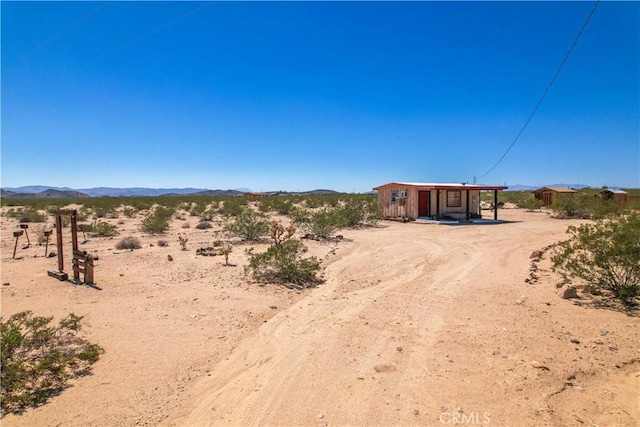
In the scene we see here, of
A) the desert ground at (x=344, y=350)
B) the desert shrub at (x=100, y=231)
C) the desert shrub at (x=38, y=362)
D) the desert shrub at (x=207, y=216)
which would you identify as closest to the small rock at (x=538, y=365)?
the desert ground at (x=344, y=350)

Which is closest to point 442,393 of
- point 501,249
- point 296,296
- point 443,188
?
point 296,296

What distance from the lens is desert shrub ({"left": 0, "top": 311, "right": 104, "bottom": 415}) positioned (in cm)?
401

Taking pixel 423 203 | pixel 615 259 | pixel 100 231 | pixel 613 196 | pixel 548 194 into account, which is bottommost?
pixel 100 231

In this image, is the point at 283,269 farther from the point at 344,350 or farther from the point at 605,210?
the point at 605,210

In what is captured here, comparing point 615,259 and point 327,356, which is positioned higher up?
point 615,259

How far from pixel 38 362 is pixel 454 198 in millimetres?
24030

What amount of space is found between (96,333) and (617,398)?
6.76 metres

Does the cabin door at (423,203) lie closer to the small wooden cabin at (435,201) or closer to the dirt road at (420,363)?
the small wooden cabin at (435,201)

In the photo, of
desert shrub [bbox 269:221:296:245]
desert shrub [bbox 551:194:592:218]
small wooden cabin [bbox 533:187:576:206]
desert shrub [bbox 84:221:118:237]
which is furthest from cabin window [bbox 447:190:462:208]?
desert shrub [bbox 84:221:118:237]

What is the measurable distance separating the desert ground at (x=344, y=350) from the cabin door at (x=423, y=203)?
14.8 meters

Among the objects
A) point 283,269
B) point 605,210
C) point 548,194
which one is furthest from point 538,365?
point 548,194

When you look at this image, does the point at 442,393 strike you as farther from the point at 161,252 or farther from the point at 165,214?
the point at 165,214

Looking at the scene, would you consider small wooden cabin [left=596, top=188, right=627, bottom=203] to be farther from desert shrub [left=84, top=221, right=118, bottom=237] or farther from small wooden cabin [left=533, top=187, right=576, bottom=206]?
desert shrub [left=84, top=221, right=118, bottom=237]

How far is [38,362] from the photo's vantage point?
4.62 meters
